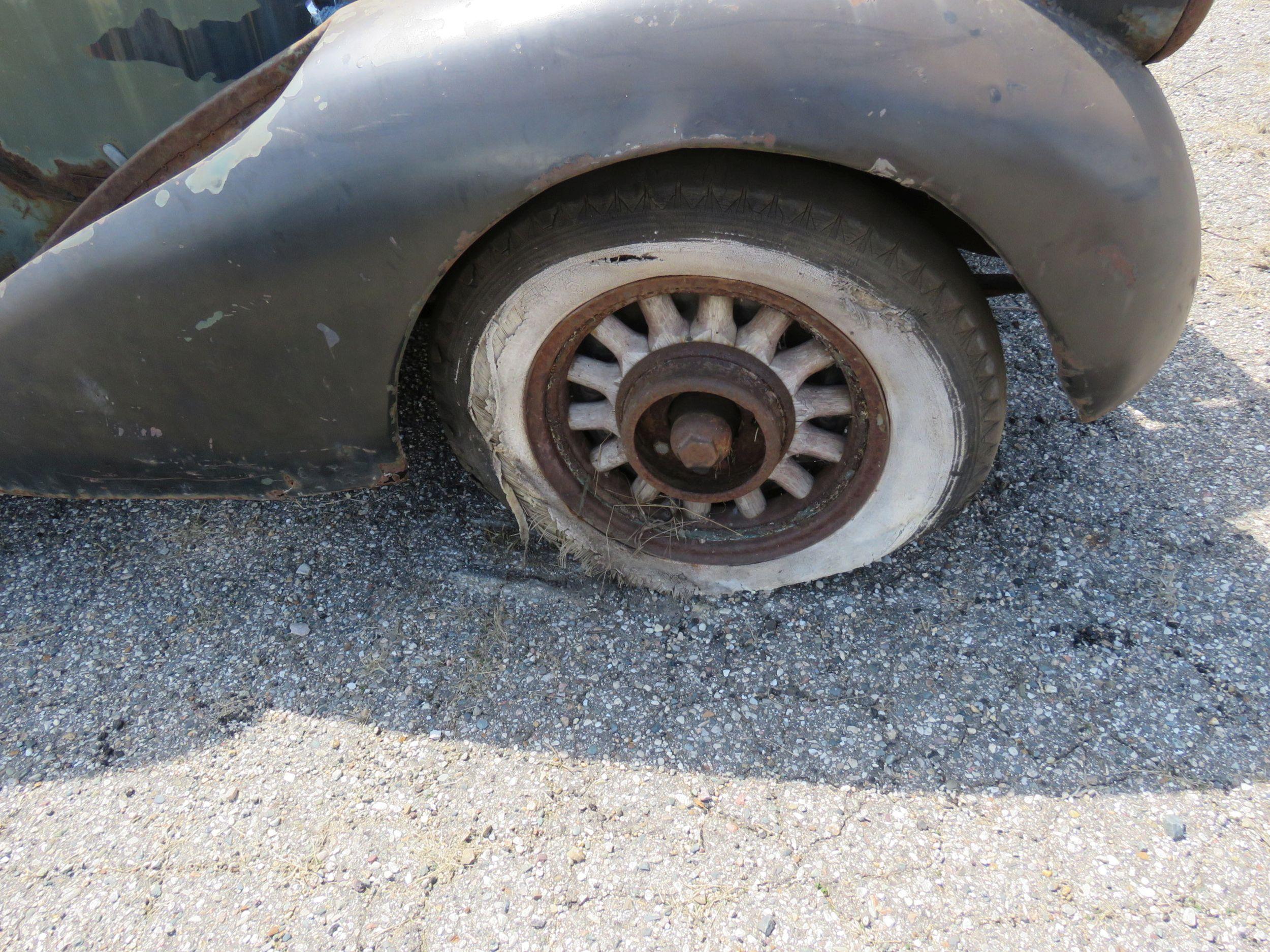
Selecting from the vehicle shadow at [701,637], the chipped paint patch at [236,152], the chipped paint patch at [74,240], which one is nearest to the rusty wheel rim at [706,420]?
the vehicle shadow at [701,637]

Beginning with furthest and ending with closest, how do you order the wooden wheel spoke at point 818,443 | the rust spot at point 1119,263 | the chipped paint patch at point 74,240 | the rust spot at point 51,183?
1. the rust spot at point 51,183
2. the wooden wheel spoke at point 818,443
3. the chipped paint patch at point 74,240
4. the rust spot at point 1119,263

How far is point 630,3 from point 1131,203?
95 centimetres

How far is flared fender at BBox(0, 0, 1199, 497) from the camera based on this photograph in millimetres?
1351

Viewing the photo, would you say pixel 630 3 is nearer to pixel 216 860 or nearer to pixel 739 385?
pixel 739 385

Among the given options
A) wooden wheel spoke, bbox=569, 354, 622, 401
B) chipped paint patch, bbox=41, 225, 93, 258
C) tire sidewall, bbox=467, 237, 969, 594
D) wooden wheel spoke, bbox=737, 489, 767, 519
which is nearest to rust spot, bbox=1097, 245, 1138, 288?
tire sidewall, bbox=467, 237, 969, 594

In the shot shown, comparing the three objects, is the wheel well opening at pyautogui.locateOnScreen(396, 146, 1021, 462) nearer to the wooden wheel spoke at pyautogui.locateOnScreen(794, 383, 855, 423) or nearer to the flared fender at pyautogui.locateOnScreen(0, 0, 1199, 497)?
the flared fender at pyautogui.locateOnScreen(0, 0, 1199, 497)

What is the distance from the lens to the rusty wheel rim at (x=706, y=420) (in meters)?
1.75

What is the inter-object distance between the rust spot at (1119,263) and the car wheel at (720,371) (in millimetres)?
242

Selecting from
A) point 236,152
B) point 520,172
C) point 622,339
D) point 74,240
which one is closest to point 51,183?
point 74,240

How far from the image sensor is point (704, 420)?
5.96 ft

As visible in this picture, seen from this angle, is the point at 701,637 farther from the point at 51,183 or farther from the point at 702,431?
the point at 51,183

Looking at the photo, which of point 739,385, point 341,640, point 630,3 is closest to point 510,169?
point 630,3

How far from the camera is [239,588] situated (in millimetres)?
2176

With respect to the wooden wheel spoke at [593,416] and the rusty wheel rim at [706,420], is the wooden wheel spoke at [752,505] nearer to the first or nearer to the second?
the rusty wheel rim at [706,420]
